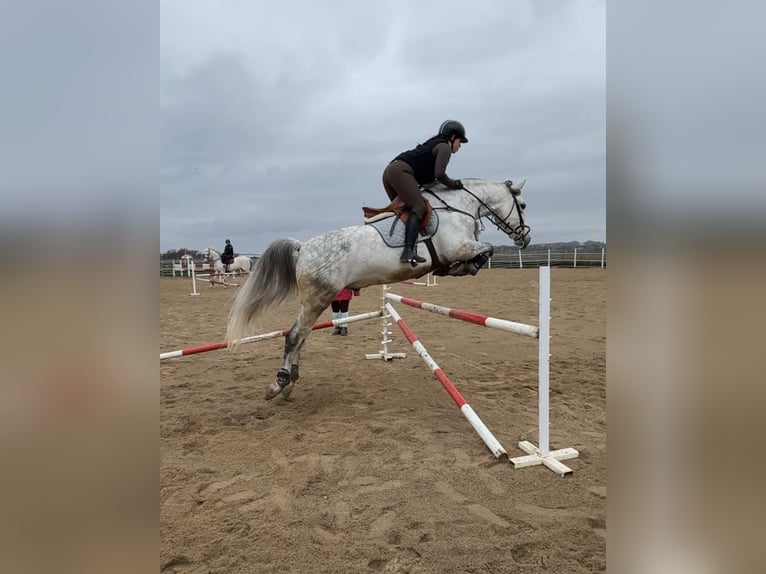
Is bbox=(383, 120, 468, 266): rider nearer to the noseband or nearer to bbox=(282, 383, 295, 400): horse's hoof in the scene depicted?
the noseband

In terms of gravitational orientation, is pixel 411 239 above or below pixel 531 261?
below

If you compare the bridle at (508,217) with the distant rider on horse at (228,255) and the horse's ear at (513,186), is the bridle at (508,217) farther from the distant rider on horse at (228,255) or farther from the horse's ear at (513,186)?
the distant rider on horse at (228,255)

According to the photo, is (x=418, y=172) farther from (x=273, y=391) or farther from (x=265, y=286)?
(x=273, y=391)

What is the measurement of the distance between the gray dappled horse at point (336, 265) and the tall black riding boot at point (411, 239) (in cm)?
Answer: 9

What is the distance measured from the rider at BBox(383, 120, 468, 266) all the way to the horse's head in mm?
384

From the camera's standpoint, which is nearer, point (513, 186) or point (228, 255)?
point (513, 186)

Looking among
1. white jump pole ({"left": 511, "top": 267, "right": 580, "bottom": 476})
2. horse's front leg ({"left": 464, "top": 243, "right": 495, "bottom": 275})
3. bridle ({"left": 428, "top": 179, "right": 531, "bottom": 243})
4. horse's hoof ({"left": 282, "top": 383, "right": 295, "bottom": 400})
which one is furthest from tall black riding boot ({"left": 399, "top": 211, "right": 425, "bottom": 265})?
horse's hoof ({"left": 282, "top": 383, "right": 295, "bottom": 400})

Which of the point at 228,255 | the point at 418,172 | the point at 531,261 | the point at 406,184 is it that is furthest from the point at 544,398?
the point at 531,261

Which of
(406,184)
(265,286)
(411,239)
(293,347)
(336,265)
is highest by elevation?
(406,184)

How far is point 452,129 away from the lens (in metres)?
3.89

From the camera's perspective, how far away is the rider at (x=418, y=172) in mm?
3520

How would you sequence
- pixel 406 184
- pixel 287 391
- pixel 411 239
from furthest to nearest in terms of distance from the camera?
pixel 287 391 → pixel 406 184 → pixel 411 239

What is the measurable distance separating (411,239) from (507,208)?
1.21m
